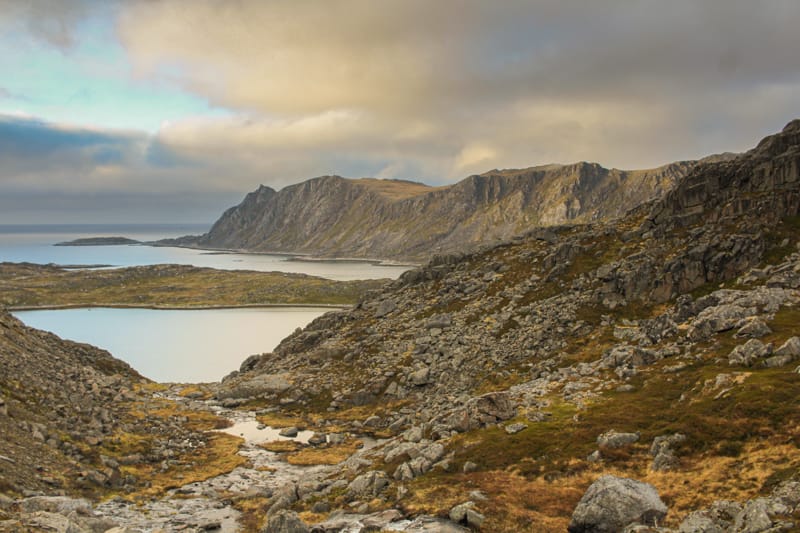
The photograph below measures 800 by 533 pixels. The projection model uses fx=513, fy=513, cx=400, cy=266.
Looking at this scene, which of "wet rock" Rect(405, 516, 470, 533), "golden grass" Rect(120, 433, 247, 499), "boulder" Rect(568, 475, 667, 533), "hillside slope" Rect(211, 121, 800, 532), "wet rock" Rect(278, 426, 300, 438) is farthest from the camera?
"wet rock" Rect(278, 426, 300, 438)

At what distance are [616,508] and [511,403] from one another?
2353cm

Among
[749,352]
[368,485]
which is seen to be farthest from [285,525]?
[749,352]

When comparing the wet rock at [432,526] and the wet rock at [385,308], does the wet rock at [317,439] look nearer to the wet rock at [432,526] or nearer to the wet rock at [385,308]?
the wet rock at [385,308]

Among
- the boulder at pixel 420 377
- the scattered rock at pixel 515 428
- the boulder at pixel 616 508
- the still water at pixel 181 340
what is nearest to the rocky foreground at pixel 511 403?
the boulder at pixel 616 508

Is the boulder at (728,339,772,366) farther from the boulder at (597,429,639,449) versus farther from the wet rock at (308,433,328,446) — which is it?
the wet rock at (308,433,328,446)

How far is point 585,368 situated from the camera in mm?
57438

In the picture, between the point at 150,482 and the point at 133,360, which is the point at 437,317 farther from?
the point at 133,360

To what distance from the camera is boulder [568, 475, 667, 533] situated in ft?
86.0

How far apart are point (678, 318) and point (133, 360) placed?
12709 centimetres

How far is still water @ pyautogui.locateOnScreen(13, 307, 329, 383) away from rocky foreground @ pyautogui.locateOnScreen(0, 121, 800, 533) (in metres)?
27.7

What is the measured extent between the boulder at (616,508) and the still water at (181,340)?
104 metres

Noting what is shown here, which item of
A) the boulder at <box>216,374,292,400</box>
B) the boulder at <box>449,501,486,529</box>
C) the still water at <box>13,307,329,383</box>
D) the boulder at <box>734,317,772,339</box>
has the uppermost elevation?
the boulder at <box>734,317,772,339</box>

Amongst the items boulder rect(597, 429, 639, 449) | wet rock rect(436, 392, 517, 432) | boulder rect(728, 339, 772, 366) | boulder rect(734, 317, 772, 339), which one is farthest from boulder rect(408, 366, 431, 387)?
boulder rect(728, 339, 772, 366)

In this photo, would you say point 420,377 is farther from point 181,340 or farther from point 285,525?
point 181,340
